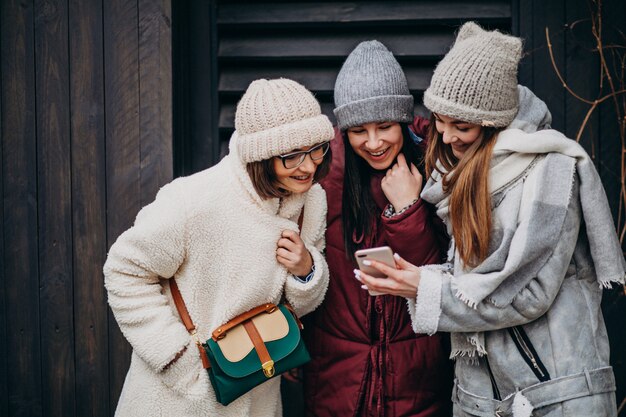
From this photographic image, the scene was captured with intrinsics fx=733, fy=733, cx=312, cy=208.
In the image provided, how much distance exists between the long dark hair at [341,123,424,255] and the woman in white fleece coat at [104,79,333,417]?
195 millimetres

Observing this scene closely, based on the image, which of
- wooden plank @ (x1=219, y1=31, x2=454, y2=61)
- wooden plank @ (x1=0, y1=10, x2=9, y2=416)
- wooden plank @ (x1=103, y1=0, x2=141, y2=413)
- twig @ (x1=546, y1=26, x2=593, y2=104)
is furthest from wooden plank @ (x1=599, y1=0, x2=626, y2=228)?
wooden plank @ (x1=0, y1=10, x2=9, y2=416)

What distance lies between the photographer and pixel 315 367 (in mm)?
3139

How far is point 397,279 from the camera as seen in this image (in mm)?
2617

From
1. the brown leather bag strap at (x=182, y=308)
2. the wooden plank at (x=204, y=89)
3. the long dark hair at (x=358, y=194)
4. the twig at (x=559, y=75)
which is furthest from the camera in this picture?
the wooden plank at (x=204, y=89)

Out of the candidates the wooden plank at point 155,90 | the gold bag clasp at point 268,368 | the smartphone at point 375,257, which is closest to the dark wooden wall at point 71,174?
the wooden plank at point 155,90

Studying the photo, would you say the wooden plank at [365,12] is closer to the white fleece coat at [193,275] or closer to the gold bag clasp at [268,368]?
the white fleece coat at [193,275]

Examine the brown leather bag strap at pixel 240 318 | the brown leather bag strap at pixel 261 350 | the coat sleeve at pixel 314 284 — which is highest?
the coat sleeve at pixel 314 284

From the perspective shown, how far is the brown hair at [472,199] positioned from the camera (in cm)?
254

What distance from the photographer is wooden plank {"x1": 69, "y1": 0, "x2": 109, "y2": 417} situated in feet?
11.3

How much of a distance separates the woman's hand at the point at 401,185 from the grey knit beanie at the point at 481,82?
0.37 meters

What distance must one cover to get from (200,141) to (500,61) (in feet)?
5.35

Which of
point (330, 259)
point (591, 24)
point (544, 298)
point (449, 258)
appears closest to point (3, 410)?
point (330, 259)

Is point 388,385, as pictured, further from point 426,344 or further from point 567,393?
point 567,393

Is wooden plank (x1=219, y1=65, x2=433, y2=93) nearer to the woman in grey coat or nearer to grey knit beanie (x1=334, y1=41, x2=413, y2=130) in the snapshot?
grey knit beanie (x1=334, y1=41, x2=413, y2=130)
